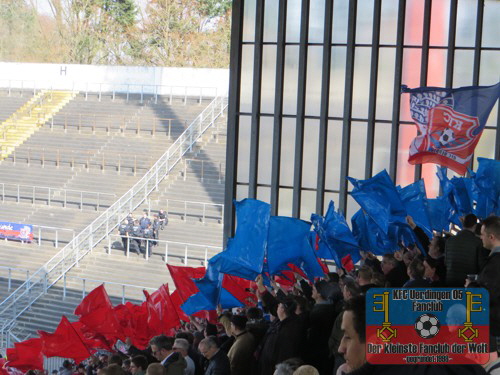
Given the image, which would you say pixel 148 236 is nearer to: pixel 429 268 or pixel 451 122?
pixel 451 122

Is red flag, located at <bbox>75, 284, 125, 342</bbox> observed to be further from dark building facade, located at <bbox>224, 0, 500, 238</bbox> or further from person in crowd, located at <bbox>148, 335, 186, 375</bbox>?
dark building facade, located at <bbox>224, 0, 500, 238</bbox>

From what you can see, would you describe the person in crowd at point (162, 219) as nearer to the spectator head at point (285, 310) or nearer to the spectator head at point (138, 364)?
the spectator head at point (138, 364)

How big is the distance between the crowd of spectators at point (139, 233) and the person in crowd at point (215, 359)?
17209 mm

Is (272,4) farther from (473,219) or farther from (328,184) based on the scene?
(473,219)

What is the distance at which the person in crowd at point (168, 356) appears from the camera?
19.5 feet

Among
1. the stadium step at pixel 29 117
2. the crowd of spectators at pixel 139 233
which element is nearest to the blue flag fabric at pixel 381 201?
the crowd of spectators at pixel 139 233

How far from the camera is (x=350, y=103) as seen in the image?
52.4ft

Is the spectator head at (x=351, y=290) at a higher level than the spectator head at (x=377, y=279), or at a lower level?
higher

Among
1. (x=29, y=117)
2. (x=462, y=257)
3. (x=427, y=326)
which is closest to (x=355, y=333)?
(x=427, y=326)

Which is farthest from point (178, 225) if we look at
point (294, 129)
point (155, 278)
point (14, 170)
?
point (294, 129)

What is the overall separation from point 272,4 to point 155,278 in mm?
8510

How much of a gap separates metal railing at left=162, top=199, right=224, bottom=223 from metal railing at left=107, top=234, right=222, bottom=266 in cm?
197

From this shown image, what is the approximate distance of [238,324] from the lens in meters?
6.52

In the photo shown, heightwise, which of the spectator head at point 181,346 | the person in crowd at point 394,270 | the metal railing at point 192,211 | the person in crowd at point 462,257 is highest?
the person in crowd at point 462,257
